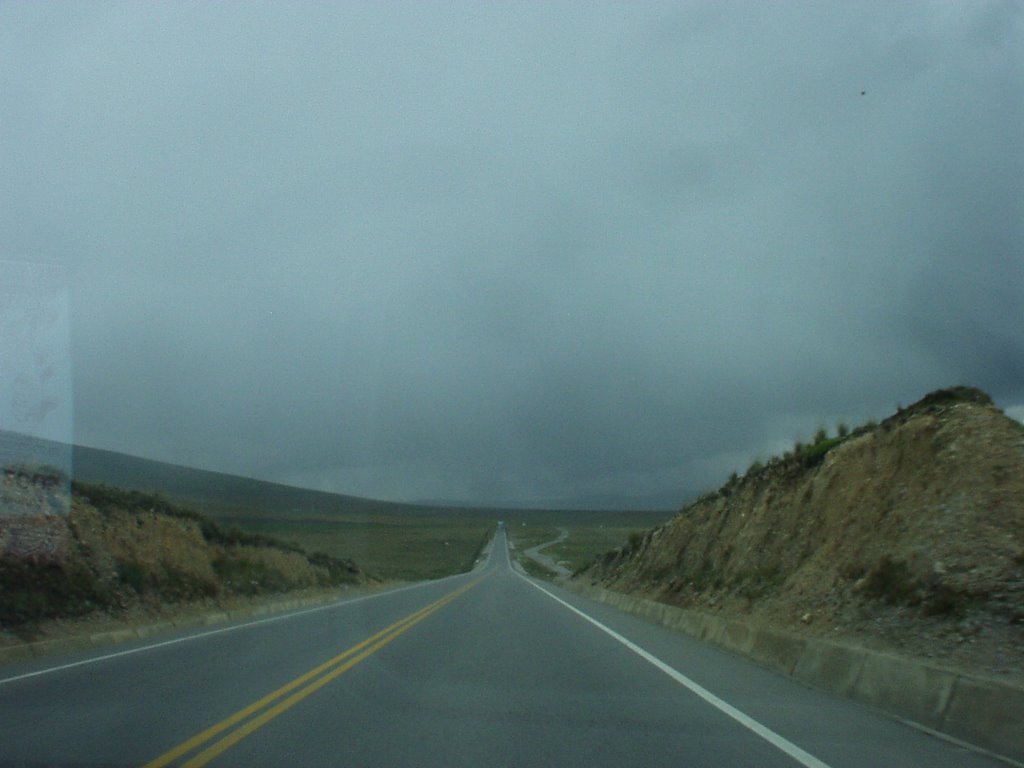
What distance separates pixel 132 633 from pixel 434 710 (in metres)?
14.1

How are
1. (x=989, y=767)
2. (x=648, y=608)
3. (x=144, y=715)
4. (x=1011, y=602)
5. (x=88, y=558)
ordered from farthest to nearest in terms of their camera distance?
(x=648, y=608), (x=88, y=558), (x=1011, y=602), (x=144, y=715), (x=989, y=767)

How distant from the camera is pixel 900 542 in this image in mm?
17297

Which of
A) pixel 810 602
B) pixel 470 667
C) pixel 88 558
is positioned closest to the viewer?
pixel 470 667

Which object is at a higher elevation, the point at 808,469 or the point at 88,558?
the point at 808,469

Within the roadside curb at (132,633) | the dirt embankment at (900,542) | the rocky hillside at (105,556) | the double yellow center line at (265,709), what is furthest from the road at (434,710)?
the rocky hillside at (105,556)

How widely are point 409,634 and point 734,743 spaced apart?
11.8 meters

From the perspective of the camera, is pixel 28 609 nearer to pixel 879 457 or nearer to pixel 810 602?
pixel 810 602

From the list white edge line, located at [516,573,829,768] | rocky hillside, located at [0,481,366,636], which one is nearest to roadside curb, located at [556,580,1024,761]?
white edge line, located at [516,573,829,768]

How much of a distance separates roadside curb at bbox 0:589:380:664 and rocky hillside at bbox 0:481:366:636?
72cm

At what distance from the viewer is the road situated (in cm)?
883

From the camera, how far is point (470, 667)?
15039 millimetres

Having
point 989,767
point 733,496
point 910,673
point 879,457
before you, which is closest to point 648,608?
point 733,496

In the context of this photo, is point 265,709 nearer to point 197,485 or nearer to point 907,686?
point 907,686

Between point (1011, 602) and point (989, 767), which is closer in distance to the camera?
point (989, 767)
